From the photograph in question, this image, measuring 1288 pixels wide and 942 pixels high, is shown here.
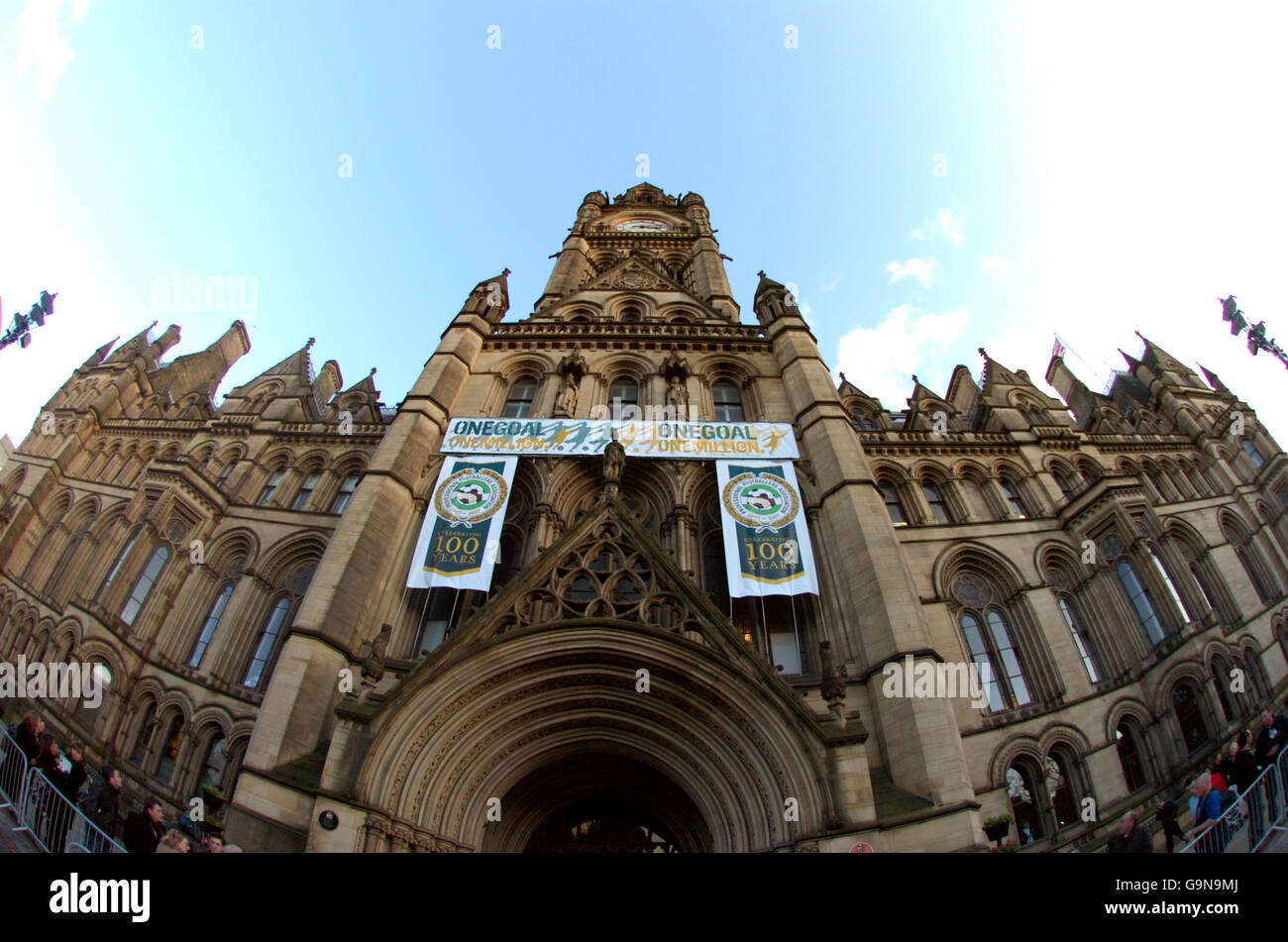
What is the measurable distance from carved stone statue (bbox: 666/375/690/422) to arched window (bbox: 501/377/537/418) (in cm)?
422

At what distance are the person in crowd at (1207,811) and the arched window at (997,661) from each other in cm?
665

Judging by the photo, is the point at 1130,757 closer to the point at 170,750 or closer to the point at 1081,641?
the point at 1081,641

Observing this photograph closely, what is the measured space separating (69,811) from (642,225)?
39.4 m

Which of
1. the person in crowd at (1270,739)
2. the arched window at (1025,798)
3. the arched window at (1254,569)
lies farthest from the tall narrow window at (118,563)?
the arched window at (1254,569)

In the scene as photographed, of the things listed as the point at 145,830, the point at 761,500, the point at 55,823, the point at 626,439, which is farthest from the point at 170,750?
the point at 761,500

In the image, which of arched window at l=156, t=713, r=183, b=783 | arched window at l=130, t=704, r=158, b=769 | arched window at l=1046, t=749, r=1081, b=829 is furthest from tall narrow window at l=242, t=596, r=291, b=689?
arched window at l=1046, t=749, r=1081, b=829

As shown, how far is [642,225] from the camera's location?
4150cm

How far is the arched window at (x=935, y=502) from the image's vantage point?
19598 millimetres

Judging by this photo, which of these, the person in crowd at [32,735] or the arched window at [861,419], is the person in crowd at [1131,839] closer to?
the person in crowd at [32,735]

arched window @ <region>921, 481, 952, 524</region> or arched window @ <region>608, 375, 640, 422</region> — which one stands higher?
arched window @ <region>608, 375, 640, 422</region>

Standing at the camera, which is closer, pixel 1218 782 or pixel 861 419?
pixel 1218 782

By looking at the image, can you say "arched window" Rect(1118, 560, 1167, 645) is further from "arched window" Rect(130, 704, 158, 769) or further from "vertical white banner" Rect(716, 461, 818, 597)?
"arched window" Rect(130, 704, 158, 769)

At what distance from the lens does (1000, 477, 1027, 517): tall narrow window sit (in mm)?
19969
